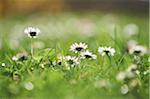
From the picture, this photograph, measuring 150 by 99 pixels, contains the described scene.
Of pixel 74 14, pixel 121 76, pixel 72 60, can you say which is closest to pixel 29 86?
pixel 72 60

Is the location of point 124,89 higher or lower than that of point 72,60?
lower

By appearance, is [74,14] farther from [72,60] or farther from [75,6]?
[72,60]

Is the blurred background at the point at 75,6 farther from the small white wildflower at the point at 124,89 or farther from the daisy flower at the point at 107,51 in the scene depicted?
the small white wildflower at the point at 124,89

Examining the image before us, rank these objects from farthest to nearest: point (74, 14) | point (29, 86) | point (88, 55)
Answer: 1. point (74, 14)
2. point (88, 55)
3. point (29, 86)

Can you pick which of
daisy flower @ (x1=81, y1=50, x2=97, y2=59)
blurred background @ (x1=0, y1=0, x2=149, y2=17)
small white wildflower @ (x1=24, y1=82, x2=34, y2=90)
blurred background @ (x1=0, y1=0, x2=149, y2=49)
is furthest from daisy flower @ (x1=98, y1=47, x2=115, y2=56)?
blurred background @ (x1=0, y1=0, x2=149, y2=17)

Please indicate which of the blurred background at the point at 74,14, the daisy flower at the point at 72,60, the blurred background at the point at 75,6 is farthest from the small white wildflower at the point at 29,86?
the blurred background at the point at 75,6

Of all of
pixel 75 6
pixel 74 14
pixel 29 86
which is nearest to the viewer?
pixel 29 86

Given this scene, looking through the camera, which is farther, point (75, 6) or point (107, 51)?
point (75, 6)

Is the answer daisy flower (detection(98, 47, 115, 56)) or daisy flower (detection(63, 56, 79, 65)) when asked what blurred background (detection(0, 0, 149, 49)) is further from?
daisy flower (detection(63, 56, 79, 65))
